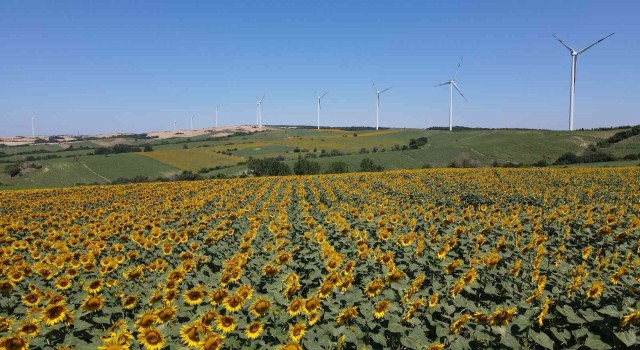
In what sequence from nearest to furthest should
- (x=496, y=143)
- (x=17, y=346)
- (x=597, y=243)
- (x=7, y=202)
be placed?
(x=17, y=346)
(x=597, y=243)
(x=7, y=202)
(x=496, y=143)

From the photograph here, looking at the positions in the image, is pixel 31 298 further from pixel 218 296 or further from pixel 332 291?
pixel 332 291

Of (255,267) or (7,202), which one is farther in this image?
(7,202)

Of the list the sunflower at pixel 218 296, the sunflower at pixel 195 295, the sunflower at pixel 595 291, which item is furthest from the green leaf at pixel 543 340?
the sunflower at pixel 195 295

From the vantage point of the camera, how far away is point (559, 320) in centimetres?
531

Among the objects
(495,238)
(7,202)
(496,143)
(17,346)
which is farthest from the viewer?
(496,143)

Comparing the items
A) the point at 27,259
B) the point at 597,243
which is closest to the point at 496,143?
the point at 597,243

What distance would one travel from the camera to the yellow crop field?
290ft

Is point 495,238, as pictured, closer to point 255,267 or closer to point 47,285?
point 255,267

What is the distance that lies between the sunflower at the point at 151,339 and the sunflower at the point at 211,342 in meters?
0.49

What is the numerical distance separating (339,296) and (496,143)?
100207 mm

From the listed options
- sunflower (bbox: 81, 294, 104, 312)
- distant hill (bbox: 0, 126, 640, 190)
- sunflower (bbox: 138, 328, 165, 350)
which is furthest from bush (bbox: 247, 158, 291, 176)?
sunflower (bbox: 138, 328, 165, 350)

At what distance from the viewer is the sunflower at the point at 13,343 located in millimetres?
4387

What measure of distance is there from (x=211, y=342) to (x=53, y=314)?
99.4 inches

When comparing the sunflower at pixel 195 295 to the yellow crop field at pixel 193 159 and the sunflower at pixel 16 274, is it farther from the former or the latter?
the yellow crop field at pixel 193 159
